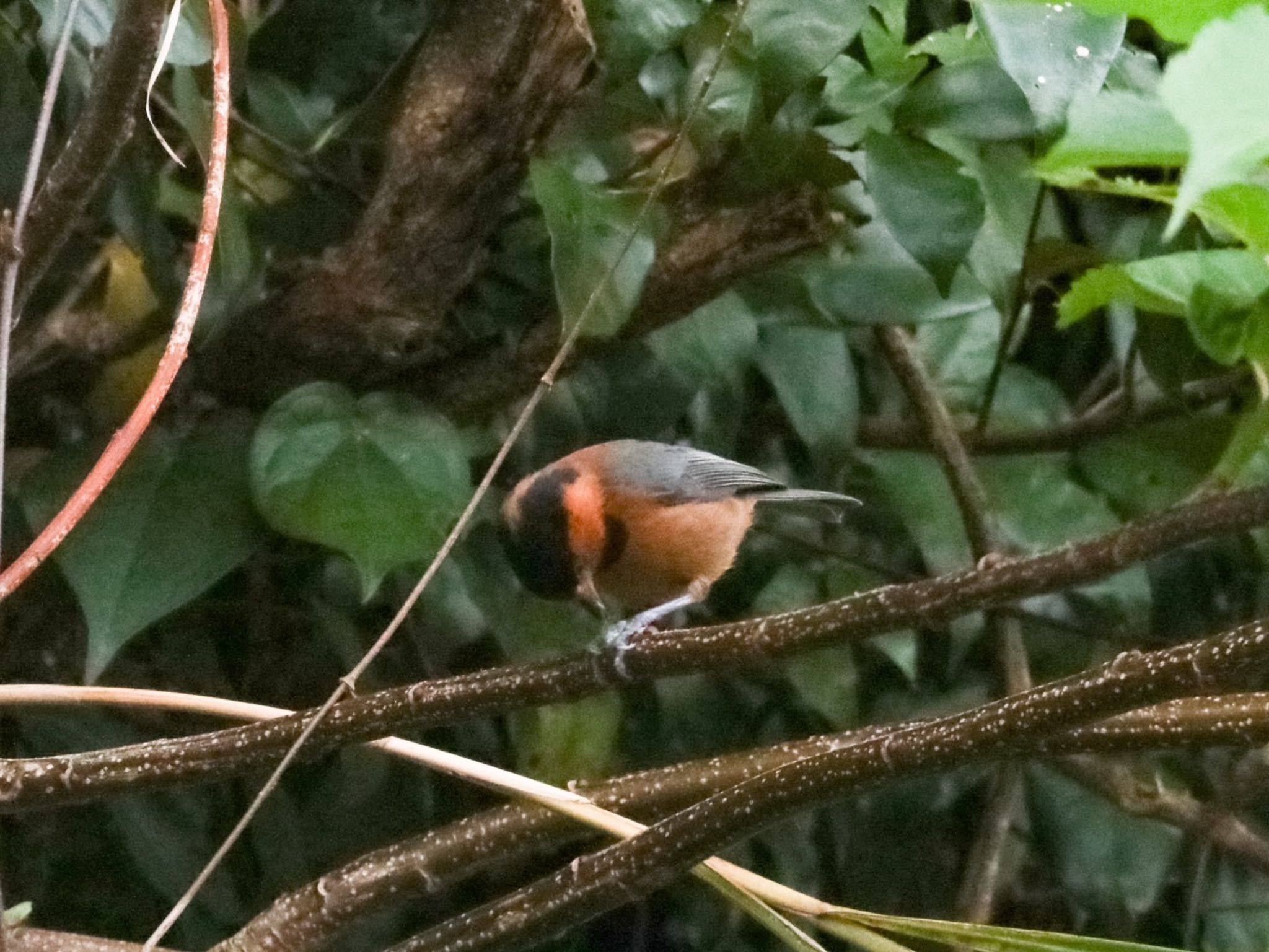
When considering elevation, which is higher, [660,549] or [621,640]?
[621,640]

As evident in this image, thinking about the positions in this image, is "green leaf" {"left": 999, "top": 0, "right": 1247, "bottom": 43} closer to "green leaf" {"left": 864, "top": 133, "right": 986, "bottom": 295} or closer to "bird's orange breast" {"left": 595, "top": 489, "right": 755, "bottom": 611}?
"green leaf" {"left": 864, "top": 133, "right": 986, "bottom": 295}

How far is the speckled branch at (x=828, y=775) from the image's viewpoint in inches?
21.9

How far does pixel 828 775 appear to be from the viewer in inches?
25.7

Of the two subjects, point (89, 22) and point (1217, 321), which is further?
point (89, 22)

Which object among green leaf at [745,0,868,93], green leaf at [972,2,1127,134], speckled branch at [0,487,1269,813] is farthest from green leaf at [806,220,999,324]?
speckled branch at [0,487,1269,813]

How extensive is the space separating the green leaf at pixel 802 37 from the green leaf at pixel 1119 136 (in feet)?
1.76

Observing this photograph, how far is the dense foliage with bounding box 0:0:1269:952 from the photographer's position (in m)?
1.09

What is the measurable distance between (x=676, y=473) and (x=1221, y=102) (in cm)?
102

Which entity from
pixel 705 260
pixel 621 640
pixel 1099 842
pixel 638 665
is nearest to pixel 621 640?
pixel 621 640

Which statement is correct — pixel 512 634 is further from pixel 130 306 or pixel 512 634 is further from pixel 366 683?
pixel 130 306

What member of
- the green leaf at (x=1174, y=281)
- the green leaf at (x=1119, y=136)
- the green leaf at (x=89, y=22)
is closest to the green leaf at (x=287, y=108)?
the green leaf at (x=89, y=22)

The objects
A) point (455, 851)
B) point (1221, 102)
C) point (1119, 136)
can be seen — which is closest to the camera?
point (1221, 102)

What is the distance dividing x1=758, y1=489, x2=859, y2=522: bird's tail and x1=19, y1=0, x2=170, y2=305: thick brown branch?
0.74 meters

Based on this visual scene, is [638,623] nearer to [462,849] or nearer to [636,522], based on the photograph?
[636,522]
